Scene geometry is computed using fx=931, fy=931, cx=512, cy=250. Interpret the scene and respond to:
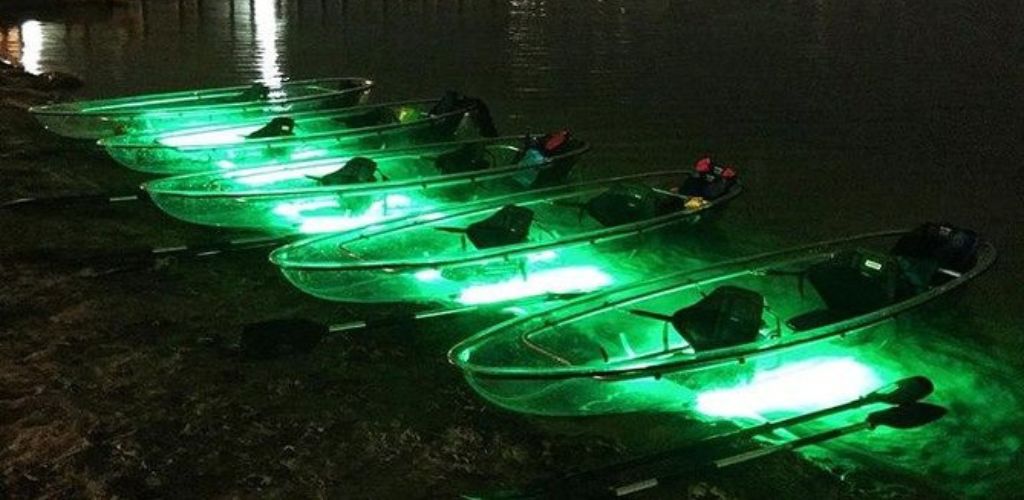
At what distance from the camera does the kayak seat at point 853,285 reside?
23.4 ft

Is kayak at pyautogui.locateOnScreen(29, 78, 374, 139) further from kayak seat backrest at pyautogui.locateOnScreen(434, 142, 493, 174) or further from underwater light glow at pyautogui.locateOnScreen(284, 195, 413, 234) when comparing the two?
underwater light glow at pyautogui.locateOnScreen(284, 195, 413, 234)

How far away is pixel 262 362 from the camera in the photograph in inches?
267

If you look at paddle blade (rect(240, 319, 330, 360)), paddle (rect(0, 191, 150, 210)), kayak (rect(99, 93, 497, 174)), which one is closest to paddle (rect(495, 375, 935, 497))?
paddle blade (rect(240, 319, 330, 360))

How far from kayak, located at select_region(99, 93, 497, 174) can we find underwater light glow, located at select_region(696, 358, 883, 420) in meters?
6.43

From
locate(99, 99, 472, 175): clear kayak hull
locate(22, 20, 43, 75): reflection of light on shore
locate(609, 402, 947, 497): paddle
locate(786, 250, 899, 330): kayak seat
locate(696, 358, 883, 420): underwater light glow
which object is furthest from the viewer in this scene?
locate(22, 20, 43, 75): reflection of light on shore

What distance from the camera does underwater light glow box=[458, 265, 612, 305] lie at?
8180mm

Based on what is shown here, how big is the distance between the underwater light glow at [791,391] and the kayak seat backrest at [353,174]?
5222mm

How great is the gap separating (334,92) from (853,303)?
33.5 ft

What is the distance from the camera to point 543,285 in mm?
8414

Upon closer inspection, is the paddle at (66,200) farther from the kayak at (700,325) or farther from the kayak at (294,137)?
the kayak at (700,325)

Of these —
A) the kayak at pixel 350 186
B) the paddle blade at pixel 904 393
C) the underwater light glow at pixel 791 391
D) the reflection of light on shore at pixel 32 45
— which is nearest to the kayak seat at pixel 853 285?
the underwater light glow at pixel 791 391

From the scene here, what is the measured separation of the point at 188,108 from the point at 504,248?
804 centimetres

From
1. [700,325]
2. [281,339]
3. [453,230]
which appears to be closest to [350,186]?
[453,230]

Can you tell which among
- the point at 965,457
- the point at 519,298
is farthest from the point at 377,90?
the point at 965,457
